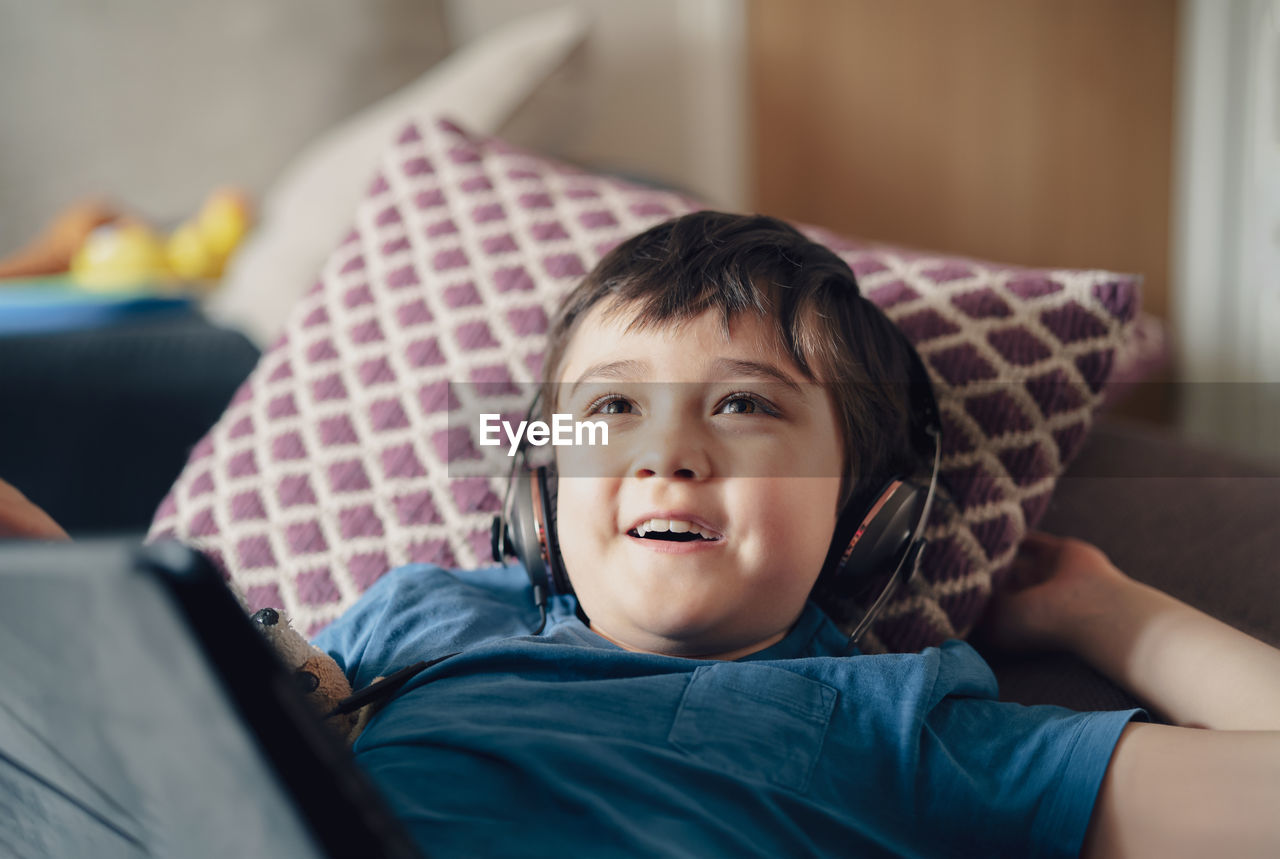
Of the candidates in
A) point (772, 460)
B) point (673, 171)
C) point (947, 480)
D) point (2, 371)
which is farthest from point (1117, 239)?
point (2, 371)

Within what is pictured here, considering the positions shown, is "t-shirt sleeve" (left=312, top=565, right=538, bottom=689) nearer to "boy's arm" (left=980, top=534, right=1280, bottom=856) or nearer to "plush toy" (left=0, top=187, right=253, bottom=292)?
"boy's arm" (left=980, top=534, right=1280, bottom=856)

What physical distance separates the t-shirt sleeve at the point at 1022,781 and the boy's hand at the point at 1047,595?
5.9 inches

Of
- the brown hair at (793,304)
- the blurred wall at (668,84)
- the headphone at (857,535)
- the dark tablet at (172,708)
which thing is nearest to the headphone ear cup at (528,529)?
the headphone at (857,535)

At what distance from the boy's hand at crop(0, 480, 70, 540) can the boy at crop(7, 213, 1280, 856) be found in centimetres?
21

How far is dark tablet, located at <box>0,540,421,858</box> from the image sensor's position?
10.9 inches

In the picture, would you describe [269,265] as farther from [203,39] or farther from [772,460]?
[203,39]

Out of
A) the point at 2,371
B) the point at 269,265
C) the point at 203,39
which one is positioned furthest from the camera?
the point at 203,39

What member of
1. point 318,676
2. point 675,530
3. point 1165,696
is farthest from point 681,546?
point 1165,696

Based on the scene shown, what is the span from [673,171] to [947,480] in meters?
1.68

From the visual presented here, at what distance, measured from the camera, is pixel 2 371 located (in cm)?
102

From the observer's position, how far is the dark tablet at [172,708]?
0.28 m

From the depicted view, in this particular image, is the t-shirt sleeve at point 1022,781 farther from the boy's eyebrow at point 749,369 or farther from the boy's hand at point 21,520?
the boy's hand at point 21,520

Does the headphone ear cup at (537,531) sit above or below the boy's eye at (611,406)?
below

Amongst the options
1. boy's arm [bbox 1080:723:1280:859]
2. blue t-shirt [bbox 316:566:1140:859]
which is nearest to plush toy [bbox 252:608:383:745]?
blue t-shirt [bbox 316:566:1140:859]
